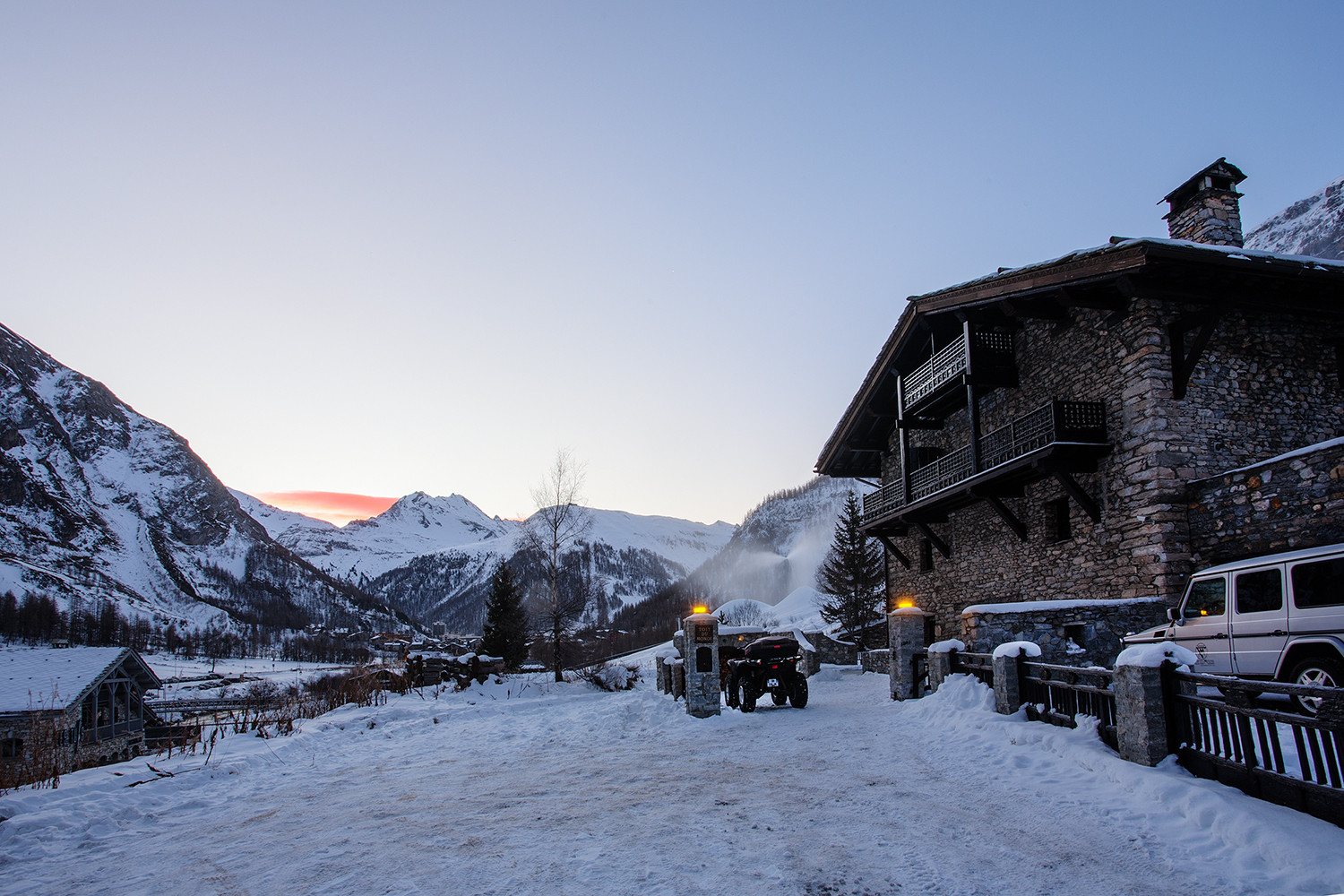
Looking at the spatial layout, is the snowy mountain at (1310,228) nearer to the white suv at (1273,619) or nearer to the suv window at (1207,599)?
the suv window at (1207,599)


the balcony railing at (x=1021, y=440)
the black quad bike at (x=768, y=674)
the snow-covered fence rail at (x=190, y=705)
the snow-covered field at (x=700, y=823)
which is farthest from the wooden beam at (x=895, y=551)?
the snow-covered fence rail at (x=190, y=705)

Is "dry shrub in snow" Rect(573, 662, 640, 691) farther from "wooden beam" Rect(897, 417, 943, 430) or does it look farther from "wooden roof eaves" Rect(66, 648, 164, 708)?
"wooden roof eaves" Rect(66, 648, 164, 708)

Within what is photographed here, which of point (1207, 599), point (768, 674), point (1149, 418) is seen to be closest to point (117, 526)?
point (768, 674)

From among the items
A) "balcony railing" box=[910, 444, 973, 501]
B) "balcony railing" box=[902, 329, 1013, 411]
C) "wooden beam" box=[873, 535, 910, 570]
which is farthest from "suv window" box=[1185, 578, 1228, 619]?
"wooden beam" box=[873, 535, 910, 570]

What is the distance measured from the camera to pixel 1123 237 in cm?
1295

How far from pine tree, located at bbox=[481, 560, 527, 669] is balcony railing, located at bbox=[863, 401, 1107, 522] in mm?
18321

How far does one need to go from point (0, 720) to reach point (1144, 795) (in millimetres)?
41502

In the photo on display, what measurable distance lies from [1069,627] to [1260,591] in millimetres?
3940

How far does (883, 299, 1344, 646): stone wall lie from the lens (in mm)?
12281

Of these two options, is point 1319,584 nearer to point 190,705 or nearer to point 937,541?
point 937,541

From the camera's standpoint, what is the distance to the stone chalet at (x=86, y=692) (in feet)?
96.3

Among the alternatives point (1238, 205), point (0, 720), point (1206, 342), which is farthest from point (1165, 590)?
point (0, 720)

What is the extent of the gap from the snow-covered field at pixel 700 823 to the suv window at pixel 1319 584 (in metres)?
3.23

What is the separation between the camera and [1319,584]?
791 centimetres
